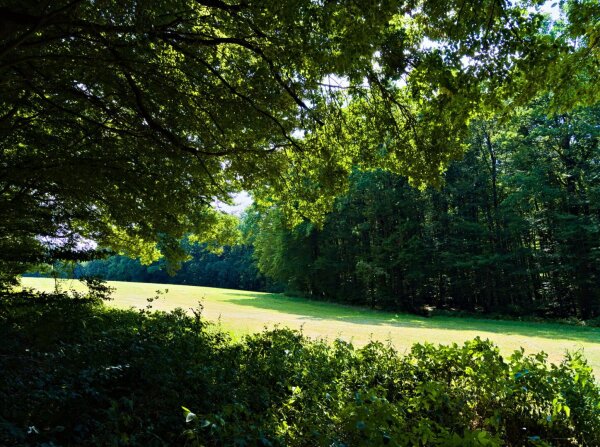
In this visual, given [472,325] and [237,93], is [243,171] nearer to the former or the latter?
[237,93]

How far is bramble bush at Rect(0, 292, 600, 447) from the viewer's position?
306cm

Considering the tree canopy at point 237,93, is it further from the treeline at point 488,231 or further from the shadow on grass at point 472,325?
the treeline at point 488,231

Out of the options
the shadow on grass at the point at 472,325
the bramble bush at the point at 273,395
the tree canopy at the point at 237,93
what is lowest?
the shadow on grass at the point at 472,325

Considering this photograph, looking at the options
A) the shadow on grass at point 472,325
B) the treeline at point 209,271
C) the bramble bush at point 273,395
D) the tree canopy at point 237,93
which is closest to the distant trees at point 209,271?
the treeline at point 209,271

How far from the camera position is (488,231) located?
3031cm

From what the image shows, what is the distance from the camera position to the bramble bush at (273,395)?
3.06 m

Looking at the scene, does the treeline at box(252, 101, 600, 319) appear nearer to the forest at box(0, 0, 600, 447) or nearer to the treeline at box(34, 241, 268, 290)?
the forest at box(0, 0, 600, 447)

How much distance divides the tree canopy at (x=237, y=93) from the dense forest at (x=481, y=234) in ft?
35.6

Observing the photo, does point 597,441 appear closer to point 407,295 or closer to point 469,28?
point 469,28

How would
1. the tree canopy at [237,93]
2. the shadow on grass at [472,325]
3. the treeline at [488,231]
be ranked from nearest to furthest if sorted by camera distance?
the tree canopy at [237,93] < the shadow on grass at [472,325] < the treeline at [488,231]

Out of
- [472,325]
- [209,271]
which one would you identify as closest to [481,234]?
[472,325]

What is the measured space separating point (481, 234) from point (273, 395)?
30.1m

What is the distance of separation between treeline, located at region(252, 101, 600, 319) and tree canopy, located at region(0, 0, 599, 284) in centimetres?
1792

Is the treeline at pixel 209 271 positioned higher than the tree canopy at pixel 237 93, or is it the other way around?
the tree canopy at pixel 237 93
